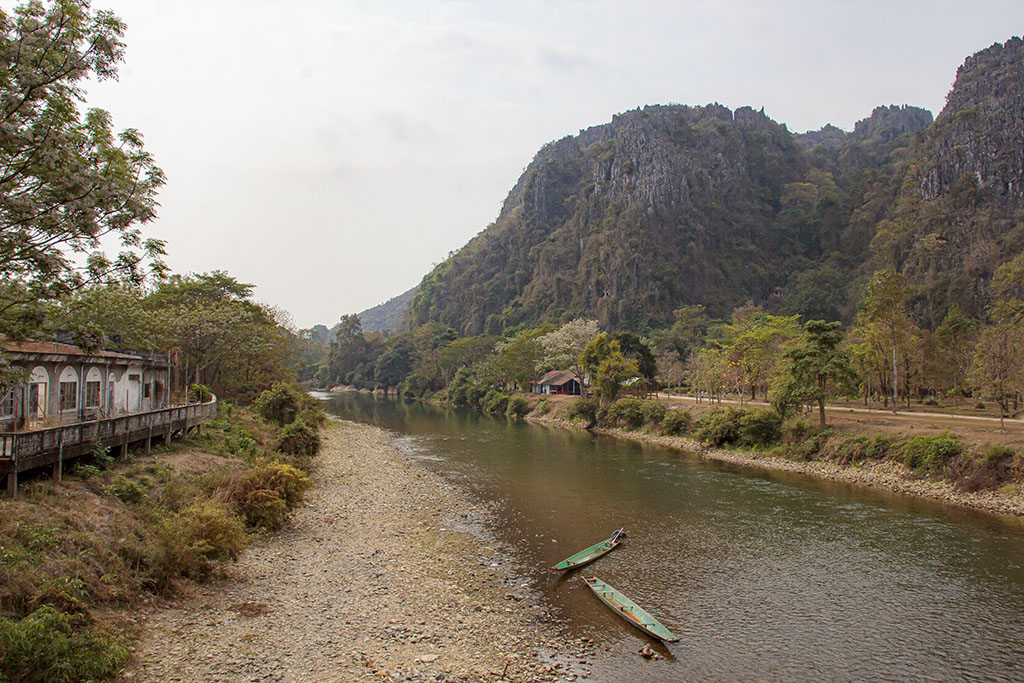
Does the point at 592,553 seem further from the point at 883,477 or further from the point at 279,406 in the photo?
the point at 279,406

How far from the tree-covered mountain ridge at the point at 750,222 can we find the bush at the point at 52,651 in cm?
10100

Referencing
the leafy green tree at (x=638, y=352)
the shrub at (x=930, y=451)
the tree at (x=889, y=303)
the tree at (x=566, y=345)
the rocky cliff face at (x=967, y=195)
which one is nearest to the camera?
the shrub at (x=930, y=451)

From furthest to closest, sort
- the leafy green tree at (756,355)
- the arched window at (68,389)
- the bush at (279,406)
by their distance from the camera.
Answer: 1. the leafy green tree at (756,355)
2. the bush at (279,406)
3. the arched window at (68,389)

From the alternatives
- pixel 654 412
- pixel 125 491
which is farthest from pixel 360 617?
pixel 654 412

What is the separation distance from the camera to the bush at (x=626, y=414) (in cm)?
5606

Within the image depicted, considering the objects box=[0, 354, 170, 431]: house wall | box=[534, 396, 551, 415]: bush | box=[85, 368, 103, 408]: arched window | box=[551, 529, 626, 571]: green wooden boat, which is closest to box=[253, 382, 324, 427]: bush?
box=[0, 354, 170, 431]: house wall

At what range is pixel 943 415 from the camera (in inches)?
1598

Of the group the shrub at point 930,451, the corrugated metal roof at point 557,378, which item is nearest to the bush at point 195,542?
the shrub at point 930,451

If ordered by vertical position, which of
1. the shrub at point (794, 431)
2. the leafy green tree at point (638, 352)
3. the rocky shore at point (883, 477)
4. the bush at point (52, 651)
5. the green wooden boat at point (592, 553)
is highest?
the leafy green tree at point (638, 352)

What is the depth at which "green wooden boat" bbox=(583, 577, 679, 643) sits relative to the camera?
45.1ft

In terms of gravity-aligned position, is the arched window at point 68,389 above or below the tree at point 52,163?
below

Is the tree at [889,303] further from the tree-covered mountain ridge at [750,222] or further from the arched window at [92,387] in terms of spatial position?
the tree-covered mountain ridge at [750,222]

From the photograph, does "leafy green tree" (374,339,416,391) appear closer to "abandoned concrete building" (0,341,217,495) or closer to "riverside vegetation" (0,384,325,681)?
"abandoned concrete building" (0,341,217,495)

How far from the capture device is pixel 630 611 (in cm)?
1470
